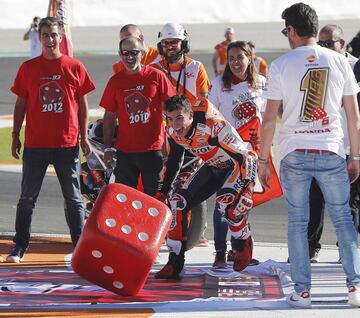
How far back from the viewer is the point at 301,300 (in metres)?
6.99

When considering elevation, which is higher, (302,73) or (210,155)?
(302,73)

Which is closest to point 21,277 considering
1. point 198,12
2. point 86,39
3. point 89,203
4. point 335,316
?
point 89,203

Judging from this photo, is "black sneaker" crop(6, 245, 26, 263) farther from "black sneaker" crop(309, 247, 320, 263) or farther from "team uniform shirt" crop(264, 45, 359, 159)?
"team uniform shirt" crop(264, 45, 359, 159)

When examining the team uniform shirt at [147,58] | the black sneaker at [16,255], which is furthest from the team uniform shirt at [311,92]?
the team uniform shirt at [147,58]

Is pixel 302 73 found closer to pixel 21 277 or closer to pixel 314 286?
pixel 314 286

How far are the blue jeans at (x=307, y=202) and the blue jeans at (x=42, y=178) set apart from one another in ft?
7.42

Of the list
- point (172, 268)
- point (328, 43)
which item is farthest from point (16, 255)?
point (328, 43)

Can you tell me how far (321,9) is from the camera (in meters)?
52.2

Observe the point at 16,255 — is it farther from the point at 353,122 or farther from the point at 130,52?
the point at 353,122

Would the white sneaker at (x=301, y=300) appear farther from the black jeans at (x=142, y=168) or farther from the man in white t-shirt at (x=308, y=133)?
the black jeans at (x=142, y=168)

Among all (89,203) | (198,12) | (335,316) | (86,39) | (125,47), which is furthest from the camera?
(198,12)

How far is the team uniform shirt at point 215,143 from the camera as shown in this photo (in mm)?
7840

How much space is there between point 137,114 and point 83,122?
0.51 m

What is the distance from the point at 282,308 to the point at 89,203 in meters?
3.06
